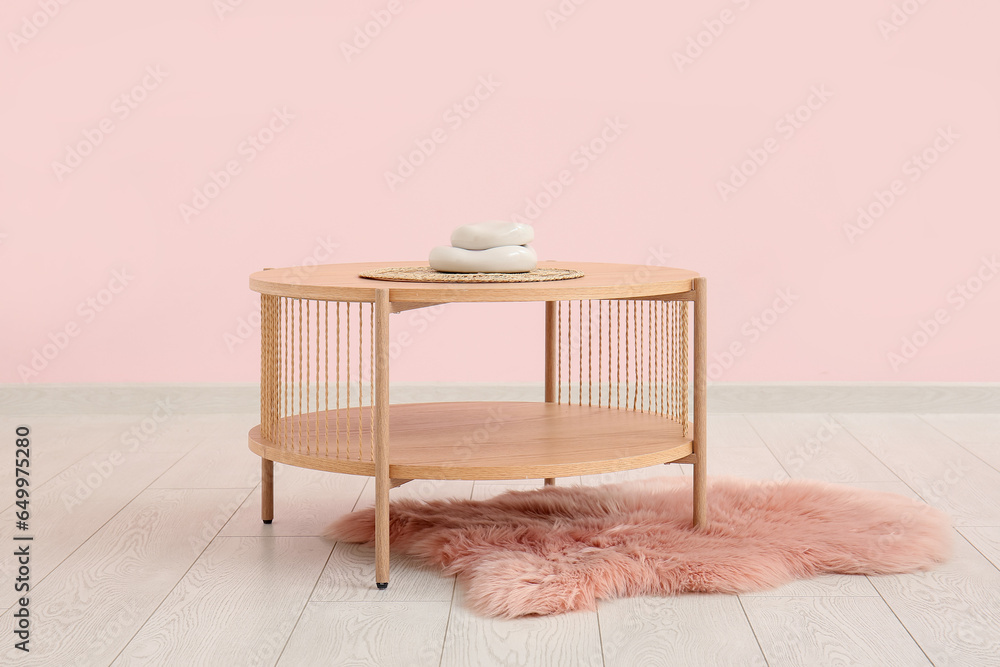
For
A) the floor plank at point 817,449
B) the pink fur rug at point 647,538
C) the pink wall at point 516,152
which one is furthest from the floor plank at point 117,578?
the floor plank at point 817,449

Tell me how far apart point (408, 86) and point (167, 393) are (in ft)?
3.96

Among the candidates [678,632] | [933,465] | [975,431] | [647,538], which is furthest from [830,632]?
[975,431]

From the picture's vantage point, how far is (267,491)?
6.73 ft

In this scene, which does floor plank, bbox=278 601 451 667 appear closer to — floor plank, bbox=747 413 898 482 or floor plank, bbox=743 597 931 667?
floor plank, bbox=743 597 931 667

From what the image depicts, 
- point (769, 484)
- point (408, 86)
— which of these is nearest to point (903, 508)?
point (769, 484)

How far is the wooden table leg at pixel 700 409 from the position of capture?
1.85 meters

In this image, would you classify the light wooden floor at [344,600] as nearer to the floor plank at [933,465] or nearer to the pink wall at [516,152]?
the floor plank at [933,465]

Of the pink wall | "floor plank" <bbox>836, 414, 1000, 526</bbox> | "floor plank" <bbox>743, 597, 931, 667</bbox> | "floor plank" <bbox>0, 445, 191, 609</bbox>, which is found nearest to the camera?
"floor plank" <bbox>743, 597, 931, 667</bbox>

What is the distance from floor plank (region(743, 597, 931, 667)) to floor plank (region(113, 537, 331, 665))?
2.27ft

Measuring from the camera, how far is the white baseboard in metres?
3.23

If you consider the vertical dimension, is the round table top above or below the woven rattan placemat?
below

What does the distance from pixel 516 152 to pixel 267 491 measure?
1.54m

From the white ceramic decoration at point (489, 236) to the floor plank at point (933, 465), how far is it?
3.37ft

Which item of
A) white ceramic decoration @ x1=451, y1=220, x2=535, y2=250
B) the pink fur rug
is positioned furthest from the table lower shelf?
white ceramic decoration @ x1=451, y1=220, x2=535, y2=250
